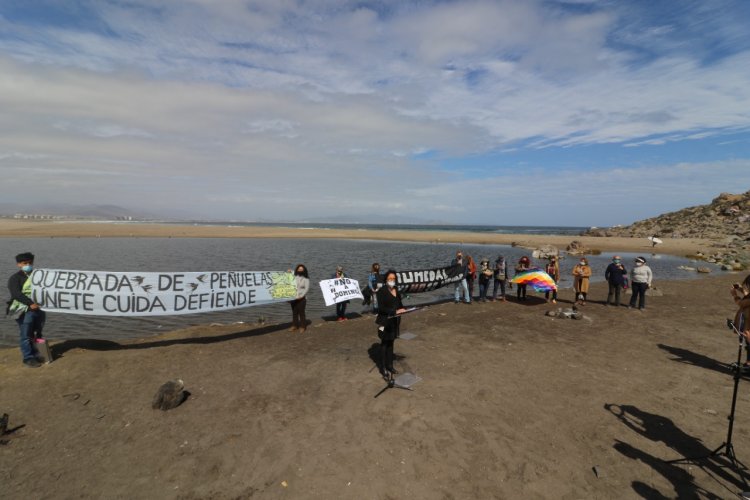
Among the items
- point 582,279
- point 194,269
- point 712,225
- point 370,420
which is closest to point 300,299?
point 370,420

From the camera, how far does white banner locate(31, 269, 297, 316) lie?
10.3 m

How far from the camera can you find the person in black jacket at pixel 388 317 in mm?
8688

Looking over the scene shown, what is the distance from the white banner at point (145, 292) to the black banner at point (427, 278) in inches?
238

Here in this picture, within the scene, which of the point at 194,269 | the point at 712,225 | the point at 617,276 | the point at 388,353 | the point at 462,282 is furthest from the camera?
the point at 712,225

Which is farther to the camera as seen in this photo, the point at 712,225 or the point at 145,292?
the point at 712,225

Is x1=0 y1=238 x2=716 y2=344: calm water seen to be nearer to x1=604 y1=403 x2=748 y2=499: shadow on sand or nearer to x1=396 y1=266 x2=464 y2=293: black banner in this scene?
x1=396 y1=266 x2=464 y2=293: black banner

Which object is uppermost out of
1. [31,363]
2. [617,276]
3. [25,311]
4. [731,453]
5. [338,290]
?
[617,276]

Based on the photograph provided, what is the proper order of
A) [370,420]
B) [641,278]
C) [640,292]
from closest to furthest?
[370,420] < [641,278] < [640,292]

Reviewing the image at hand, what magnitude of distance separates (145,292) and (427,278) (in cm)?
1164

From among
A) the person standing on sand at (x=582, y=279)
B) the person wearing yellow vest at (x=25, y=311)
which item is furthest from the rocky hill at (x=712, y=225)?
the person wearing yellow vest at (x=25, y=311)

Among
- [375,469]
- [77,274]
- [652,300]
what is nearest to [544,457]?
[375,469]

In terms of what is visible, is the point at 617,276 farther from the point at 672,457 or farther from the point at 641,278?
the point at 672,457

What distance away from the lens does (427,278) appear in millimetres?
17625

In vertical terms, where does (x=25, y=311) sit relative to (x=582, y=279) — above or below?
below
